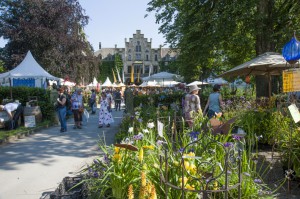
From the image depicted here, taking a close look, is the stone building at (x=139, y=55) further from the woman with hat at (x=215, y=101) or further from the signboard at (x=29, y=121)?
the woman with hat at (x=215, y=101)

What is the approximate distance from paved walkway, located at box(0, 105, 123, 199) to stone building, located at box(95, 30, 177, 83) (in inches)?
2954

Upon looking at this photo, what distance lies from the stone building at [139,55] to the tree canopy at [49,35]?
57.1 meters

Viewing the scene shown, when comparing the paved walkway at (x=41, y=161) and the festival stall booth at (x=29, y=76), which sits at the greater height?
the festival stall booth at (x=29, y=76)

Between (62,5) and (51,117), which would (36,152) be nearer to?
(51,117)

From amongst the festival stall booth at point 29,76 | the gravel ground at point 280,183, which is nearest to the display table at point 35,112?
the festival stall booth at point 29,76

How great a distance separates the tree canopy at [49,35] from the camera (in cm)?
2545

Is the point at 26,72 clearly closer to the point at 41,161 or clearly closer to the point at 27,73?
the point at 27,73

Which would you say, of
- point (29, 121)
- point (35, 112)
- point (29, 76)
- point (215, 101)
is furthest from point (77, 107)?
point (215, 101)

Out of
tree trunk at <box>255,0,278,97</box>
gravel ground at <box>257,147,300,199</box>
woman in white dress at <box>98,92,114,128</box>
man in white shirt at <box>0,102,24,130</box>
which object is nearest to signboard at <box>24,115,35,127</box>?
man in white shirt at <box>0,102,24,130</box>

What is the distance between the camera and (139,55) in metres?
86.3

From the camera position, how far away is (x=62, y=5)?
2620cm

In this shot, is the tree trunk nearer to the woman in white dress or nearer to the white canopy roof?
the woman in white dress

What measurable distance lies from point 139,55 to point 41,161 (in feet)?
264

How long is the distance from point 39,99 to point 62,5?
13.9 m
